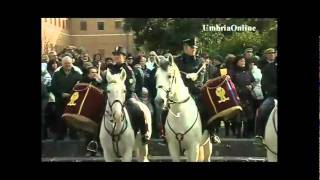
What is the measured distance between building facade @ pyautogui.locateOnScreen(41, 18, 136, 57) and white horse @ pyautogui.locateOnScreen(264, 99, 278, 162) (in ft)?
6.39

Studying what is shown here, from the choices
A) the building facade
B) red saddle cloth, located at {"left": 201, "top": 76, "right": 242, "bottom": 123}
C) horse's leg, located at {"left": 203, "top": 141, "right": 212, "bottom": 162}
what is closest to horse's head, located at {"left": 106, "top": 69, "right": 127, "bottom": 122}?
the building facade

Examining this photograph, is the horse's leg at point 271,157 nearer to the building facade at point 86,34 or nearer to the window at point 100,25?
the building facade at point 86,34

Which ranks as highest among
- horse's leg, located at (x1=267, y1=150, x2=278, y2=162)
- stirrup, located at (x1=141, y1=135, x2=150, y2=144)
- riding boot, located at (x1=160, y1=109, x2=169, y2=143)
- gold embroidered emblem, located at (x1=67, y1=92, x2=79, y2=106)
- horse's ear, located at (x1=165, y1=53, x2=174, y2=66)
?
horse's ear, located at (x1=165, y1=53, x2=174, y2=66)

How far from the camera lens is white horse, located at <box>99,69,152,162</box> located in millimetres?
10789

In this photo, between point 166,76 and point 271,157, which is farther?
point 271,157

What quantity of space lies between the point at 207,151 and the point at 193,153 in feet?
0.60

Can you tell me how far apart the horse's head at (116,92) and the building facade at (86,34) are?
0.30 metres

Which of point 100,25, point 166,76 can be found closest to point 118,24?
point 100,25

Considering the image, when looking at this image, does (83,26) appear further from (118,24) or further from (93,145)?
(93,145)

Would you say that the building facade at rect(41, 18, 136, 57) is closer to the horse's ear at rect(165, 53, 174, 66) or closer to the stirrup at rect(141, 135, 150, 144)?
the horse's ear at rect(165, 53, 174, 66)

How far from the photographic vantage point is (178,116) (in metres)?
10.8
